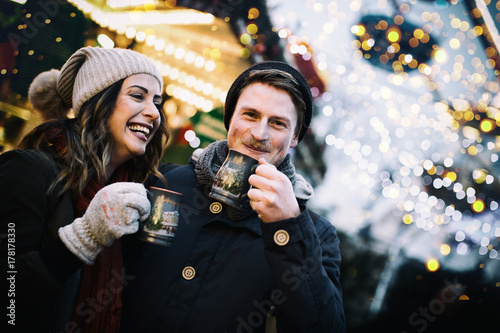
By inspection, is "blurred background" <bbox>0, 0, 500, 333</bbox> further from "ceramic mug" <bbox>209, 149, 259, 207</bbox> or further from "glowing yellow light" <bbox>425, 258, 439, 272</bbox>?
"ceramic mug" <bbox>209, 149, 259, 207</bbox>

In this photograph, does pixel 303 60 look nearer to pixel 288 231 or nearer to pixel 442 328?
pixel 288 231

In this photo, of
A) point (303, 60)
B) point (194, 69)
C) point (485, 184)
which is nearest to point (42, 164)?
point (194, 69)

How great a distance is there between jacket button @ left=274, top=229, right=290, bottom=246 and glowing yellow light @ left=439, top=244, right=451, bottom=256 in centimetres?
580

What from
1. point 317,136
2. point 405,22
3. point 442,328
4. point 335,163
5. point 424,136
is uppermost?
point 405,22

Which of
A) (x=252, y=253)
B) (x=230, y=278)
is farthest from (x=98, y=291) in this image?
(x=252, y=253)

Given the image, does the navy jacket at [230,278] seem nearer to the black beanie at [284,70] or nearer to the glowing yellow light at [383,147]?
the black beanie at [284,70]

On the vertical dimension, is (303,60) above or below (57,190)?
above

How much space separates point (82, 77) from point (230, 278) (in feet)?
3.98

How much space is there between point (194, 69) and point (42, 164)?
3210 mm

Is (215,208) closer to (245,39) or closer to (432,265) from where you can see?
(245,39)

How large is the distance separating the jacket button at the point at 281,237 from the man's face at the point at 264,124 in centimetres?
44

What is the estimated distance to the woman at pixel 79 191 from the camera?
1.14 metres

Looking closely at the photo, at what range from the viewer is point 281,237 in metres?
1.21

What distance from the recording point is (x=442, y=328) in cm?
611
